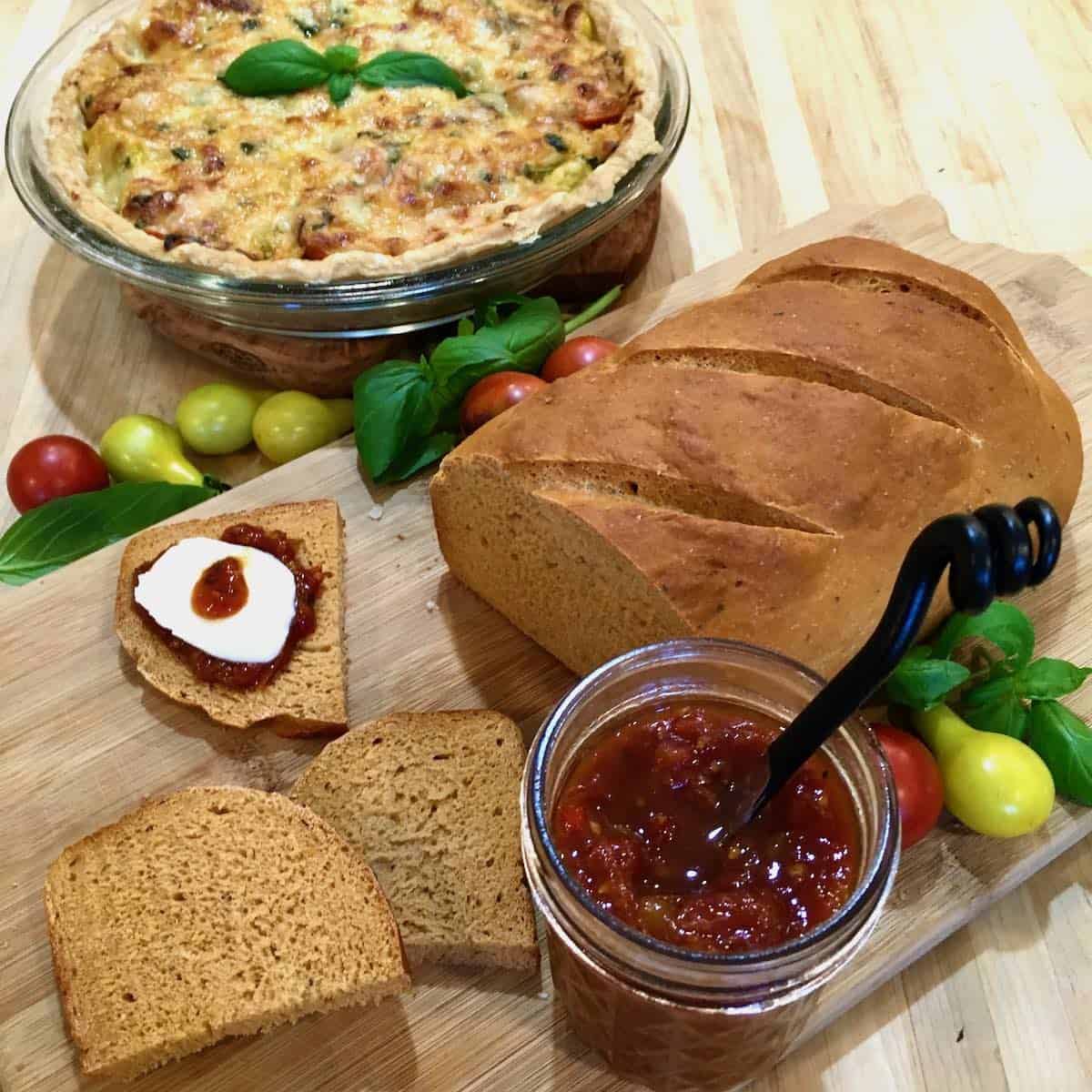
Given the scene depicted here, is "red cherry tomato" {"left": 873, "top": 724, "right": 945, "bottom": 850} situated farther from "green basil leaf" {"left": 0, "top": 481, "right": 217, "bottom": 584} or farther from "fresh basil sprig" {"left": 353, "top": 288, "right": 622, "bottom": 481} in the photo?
"green basil leaf" {"left": 0, "top": 481, "right": 217, "bottom": 584}

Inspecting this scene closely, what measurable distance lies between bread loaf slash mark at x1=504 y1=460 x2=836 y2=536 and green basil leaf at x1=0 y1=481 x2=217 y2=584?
1.09m

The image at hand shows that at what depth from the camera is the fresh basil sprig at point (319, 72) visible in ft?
11.2

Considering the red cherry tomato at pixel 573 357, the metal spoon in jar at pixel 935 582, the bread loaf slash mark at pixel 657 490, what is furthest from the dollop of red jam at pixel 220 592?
the metal spoon in jar at pixel 935 582

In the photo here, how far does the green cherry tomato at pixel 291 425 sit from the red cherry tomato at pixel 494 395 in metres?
0.44

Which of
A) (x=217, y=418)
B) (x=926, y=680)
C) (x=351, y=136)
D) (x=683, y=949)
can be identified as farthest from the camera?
(x=351, y=136)

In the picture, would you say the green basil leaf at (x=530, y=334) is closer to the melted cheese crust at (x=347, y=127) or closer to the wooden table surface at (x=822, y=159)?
the melted cheese crust at (x=347, y=127)

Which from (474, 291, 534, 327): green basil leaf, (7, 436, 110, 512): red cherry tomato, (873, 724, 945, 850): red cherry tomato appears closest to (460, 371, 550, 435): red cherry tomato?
(474, 291, 534, 327): green basil leaf

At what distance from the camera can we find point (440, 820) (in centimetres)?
211

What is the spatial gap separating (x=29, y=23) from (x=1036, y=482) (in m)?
4.41

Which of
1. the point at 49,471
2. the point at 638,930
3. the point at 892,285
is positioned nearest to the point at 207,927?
the point at 638,930

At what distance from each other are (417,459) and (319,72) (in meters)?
1.56

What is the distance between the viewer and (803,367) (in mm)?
2264

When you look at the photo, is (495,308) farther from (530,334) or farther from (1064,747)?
(1064,747)

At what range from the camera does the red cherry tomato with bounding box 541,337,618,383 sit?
2771mm
